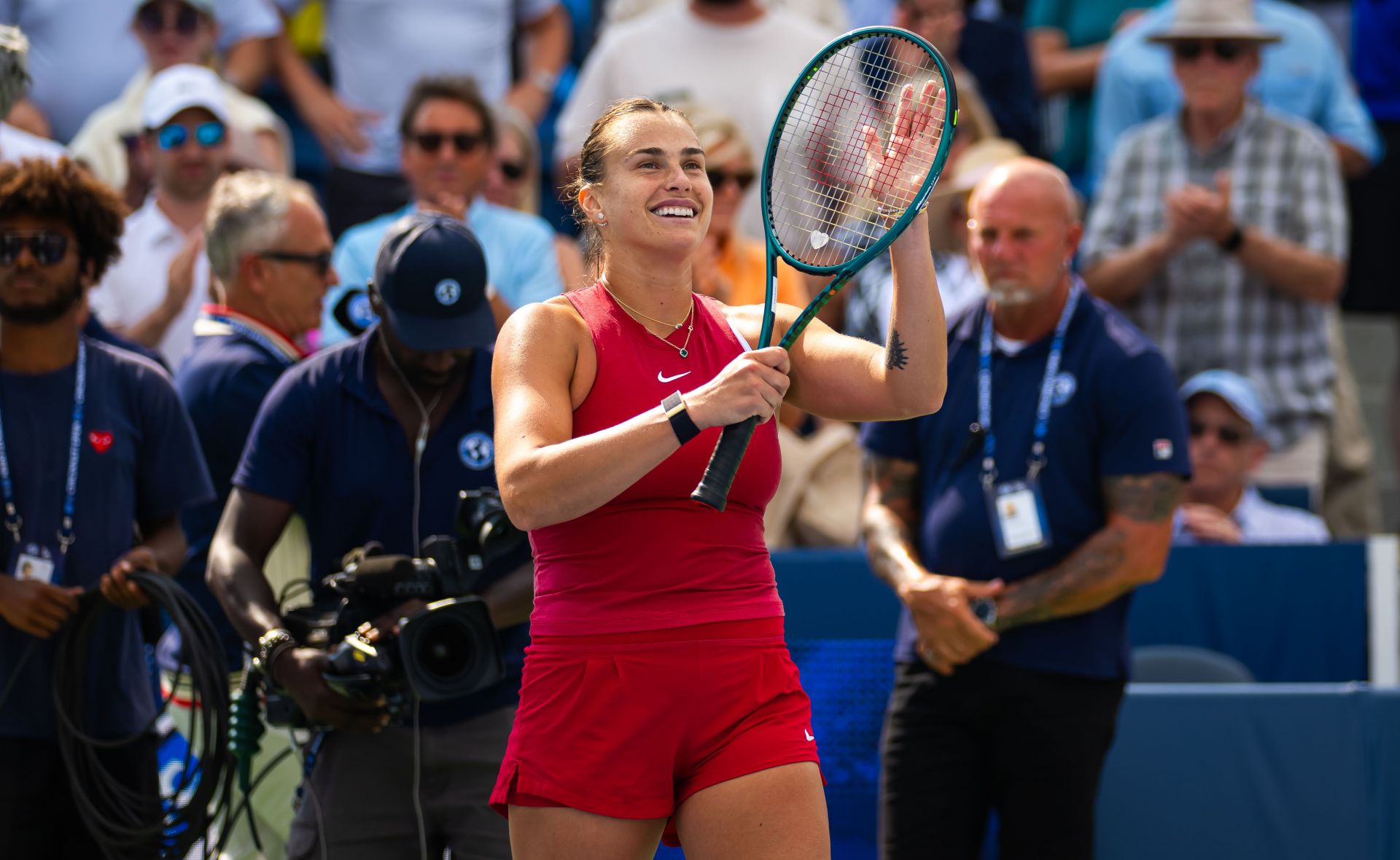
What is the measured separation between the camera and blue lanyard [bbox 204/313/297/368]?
5230 millimetres

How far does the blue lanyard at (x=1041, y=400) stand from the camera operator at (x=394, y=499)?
1477mm

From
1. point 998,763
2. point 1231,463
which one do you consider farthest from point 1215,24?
point 998,763

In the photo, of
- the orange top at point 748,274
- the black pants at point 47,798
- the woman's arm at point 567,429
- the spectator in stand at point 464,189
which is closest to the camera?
the woman's arm at point 567,429

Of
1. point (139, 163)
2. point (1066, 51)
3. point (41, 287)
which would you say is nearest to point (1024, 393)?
point (41, 287)

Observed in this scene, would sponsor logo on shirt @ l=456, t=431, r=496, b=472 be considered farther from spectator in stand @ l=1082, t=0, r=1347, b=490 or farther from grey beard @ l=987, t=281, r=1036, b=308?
spectator in stand @ l=1082, t=0, r=1347, b=490

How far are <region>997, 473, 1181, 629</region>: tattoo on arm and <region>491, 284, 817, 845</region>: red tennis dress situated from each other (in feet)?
5.47

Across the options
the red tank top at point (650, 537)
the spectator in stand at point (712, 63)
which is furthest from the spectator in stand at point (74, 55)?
the red tank top at point (650, 537)

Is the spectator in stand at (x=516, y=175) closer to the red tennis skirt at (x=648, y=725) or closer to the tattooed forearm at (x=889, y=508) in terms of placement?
the tattooed forearm at (x=889, y=508)

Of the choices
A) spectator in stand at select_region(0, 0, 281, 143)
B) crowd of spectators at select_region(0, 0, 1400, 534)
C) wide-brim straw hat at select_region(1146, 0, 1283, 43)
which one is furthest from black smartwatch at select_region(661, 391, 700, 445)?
spectator in stand at select_region(0, 0, 281, 143)

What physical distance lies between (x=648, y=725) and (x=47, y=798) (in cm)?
224

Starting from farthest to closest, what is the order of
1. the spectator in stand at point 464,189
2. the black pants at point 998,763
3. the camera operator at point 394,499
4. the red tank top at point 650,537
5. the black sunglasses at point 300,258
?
the spectator in stand at point 464,189 < the black sunglasses at point 300,258 < the black pants at point 998,763 < the camera operator at point 394,499 < the red tank top at point 650,537

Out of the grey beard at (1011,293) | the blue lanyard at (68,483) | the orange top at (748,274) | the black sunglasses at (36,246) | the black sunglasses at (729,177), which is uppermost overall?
the black sunglasses at (729,177)

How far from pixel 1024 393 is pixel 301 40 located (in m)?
6.00

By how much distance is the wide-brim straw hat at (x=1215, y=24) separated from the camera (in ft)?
27.0
